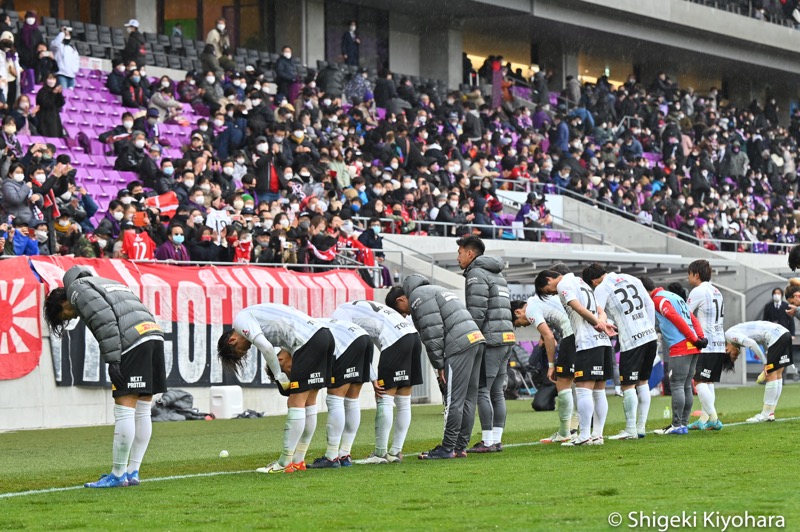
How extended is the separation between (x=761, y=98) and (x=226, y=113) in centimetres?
3633

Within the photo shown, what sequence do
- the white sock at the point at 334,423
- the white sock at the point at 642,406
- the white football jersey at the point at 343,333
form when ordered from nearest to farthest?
the white sock at the point at 334,423
the white football jersey at the point at 343,333
the white sock at the point at 642,406

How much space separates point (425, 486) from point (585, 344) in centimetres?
433

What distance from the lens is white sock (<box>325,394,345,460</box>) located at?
1266 centimetres

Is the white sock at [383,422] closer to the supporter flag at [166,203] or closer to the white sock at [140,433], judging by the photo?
the white sock at [140,433]

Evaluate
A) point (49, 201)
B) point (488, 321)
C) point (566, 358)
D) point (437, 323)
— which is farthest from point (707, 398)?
point (49, 201)

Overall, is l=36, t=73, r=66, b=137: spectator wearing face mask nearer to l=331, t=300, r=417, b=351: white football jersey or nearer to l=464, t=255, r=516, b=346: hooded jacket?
l=464, t=255, r=516, b=346: hooded jacket

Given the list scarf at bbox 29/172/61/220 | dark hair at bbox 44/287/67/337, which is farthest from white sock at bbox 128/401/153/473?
scarf at bbox 29/172/61/220

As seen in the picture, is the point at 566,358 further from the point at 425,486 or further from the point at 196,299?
the point at 196,299

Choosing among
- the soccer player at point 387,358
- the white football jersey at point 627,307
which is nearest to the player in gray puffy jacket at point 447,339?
the soccer player at point 387,358

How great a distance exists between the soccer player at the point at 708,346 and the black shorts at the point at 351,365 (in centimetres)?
539

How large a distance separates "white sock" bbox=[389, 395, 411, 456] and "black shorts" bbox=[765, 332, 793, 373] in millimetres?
6616

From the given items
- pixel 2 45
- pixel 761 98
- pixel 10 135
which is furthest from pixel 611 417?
pixel 761 98

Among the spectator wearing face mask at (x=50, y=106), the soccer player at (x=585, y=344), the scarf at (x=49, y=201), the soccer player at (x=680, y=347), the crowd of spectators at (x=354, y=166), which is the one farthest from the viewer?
the spectator wearing face mask at (x=50, y=106)

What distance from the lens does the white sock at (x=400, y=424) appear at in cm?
1336
